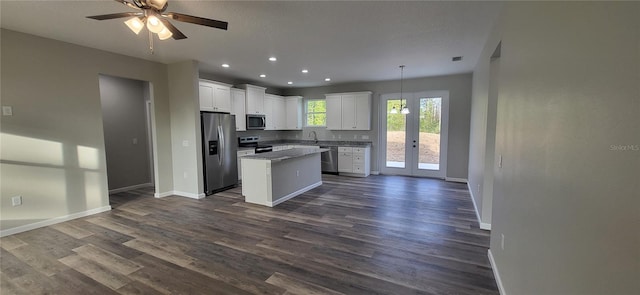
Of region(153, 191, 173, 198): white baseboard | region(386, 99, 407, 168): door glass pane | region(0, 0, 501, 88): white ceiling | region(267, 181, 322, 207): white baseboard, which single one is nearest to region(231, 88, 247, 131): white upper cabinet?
region(0, 0, 501, 88): white ceiling

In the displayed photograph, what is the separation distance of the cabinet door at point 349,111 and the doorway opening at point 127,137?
460 centimetres

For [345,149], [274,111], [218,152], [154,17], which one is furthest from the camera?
[274,111]

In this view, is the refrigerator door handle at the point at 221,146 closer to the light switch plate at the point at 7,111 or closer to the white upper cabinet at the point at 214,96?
the white upper cabinet at the point at 214,96

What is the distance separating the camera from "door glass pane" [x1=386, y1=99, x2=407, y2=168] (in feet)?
22.6

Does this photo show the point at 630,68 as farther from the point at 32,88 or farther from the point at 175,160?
the point at 175,160

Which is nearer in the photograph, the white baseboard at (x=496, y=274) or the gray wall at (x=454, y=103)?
the white baseboard at (x=496, y=274)

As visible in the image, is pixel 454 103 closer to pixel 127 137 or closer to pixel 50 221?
pixel 127 137

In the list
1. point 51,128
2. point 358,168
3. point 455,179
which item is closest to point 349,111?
point 358,168

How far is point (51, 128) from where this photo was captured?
3621 mm

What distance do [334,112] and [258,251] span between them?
5179 millimetres

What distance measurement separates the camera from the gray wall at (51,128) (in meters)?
3.31

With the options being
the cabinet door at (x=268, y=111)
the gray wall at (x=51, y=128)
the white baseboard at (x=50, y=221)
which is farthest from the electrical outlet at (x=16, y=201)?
the cabinet door at (x=268, y=111)

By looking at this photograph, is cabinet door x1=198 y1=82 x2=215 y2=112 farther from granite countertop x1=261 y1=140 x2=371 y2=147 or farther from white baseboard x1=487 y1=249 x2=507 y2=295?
white baseboard x1=487 y1=249 x2=507 y2=295

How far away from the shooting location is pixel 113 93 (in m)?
5.39
